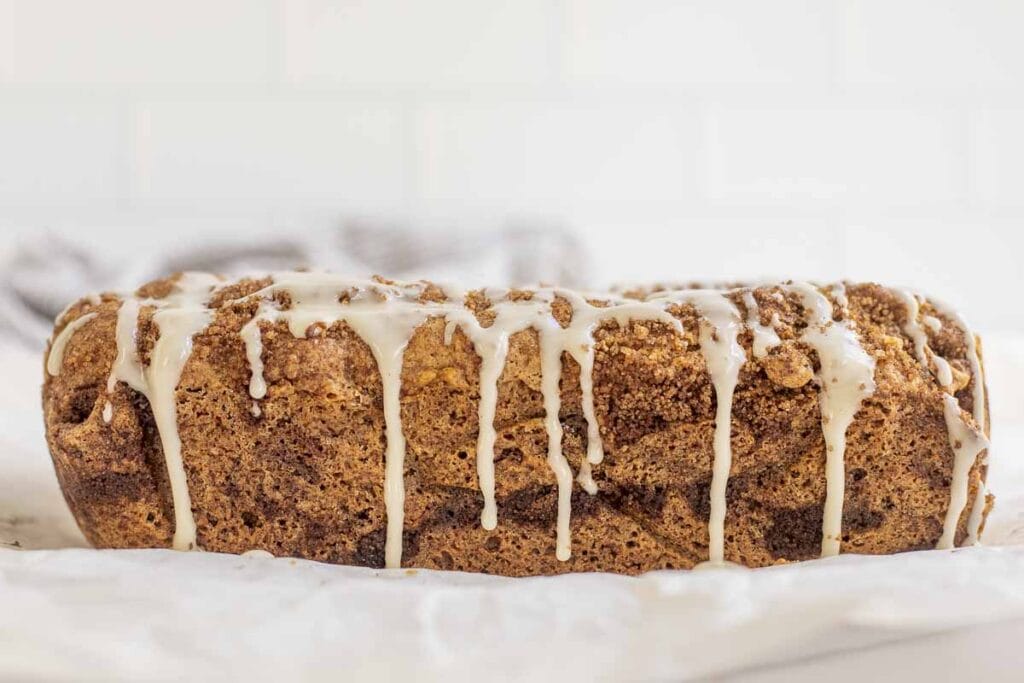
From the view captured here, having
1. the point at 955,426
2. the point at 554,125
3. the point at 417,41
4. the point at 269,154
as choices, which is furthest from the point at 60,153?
the point at 955,426

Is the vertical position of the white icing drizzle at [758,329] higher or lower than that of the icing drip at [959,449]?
higher

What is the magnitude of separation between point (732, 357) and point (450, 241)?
1.48m

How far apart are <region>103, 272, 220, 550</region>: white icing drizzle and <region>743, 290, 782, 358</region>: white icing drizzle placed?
2.23 ft

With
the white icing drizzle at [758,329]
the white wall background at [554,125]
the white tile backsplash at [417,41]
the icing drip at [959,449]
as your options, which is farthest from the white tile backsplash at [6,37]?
the icing drip at [959,449]

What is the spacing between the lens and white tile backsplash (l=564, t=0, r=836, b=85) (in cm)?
243

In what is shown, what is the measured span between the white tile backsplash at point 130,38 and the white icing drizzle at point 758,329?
1.64 m

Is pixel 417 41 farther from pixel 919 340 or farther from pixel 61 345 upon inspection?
pixel 919 340

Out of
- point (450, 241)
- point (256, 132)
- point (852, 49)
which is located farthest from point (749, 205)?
point (256, 132)

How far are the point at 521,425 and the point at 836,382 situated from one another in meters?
0.39

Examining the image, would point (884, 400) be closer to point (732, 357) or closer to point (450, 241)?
point (732, 357)

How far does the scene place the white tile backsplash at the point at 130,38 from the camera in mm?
2359

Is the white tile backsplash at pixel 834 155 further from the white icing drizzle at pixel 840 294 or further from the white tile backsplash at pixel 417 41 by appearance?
the white icing drizzle at pixel 840 294

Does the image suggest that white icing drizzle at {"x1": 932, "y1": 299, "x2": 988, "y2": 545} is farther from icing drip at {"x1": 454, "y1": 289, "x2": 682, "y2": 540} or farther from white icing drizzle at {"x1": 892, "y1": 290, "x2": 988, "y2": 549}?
icing drip at {"x1": 454, "y1": 289, "x2": 682, "y2": 540}

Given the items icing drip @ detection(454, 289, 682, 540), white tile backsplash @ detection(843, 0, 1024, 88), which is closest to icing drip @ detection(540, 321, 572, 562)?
icing drip @ detection(454, 289, 682, 540)
